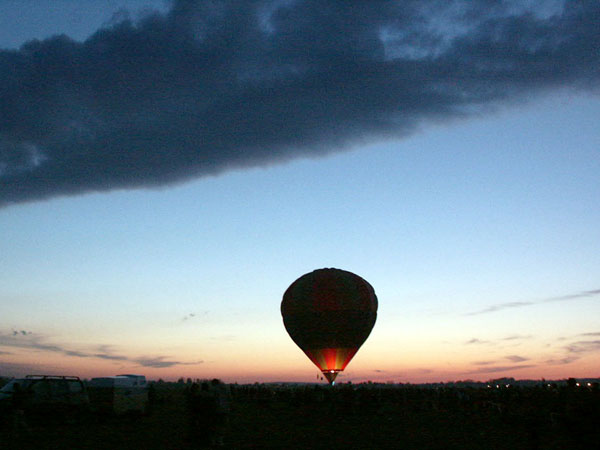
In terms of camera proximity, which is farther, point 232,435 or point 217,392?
point 232,435

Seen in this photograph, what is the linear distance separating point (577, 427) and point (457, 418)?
70.7 feet

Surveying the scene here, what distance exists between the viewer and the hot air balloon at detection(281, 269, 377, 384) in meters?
46.4

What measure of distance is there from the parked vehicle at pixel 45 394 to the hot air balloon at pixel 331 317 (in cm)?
2541

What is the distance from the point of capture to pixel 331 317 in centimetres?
4616

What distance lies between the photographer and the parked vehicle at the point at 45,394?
69.3 ft

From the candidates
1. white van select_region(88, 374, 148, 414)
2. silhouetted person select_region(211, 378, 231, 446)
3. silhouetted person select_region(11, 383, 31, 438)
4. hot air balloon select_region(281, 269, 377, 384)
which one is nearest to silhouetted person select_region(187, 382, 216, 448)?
silhouetted person select_region(211, 378, 231, 446)

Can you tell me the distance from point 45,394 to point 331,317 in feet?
87.5

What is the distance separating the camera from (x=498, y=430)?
2566 centimetres

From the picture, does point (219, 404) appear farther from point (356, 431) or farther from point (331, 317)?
point (331, 317)

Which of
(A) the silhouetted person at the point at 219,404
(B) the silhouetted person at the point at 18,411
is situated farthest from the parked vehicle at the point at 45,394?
(A) the silhouetted person at the point at 219,404

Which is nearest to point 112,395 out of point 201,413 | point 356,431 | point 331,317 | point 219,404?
point 219,404

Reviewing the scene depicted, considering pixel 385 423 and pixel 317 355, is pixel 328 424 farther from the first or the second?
pixel 317 355

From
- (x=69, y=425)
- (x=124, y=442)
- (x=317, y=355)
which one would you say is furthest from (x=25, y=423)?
(x=317, y=355)

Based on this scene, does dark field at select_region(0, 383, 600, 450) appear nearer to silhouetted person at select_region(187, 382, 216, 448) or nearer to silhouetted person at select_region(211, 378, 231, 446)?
silhouetted person at select_region(187, 382, 216, 448)
